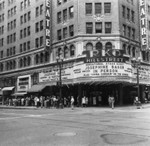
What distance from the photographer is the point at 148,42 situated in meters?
45.7

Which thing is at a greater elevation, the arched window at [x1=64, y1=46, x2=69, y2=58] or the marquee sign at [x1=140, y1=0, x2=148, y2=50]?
the marquee sign at [x1=140, y1=0, x2=148, y2=50]

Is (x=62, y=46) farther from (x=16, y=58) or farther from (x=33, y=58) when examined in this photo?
(x=16, y=58)

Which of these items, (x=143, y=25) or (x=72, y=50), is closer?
(x=72, y=50)

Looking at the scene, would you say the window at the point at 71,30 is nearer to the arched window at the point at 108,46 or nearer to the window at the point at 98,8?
the window at the point at 98,8

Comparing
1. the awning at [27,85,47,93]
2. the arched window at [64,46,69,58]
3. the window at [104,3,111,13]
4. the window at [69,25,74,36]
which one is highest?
the window at [104,3,111,13]

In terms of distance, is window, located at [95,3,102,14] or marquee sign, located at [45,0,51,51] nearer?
window, located at [95,3,102,14]

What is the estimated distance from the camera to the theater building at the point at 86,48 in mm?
35531

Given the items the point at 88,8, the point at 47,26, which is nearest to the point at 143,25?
the point at 88,8

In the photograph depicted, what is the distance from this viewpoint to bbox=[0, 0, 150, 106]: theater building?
3553 cm

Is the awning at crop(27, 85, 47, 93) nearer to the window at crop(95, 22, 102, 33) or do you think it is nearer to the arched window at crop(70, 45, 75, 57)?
the arched window at crop(70, 45, 75, 57)

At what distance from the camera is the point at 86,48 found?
3900 centimetres

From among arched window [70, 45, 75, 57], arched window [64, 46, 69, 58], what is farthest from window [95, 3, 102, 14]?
arched window [64, 46, 69, 58]

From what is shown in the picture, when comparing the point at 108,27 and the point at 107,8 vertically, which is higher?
the point at 107,8

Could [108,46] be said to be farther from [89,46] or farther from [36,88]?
[36,88]
